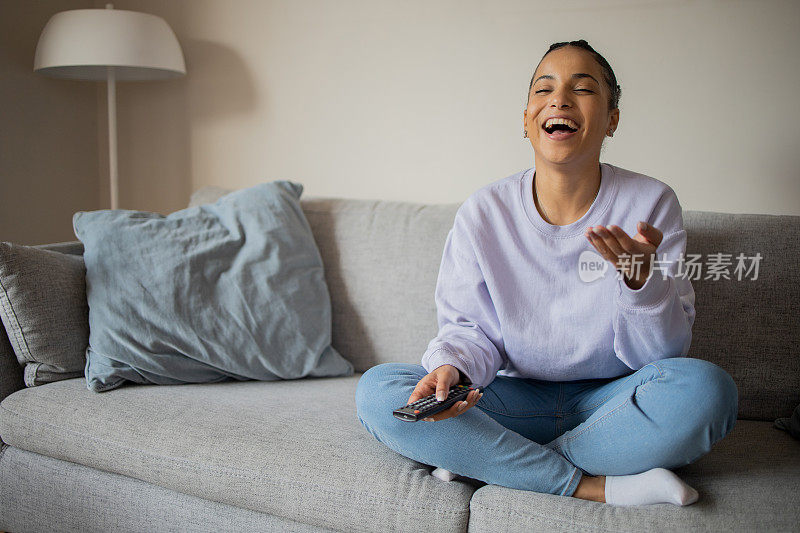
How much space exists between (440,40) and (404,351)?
1001 millimetres

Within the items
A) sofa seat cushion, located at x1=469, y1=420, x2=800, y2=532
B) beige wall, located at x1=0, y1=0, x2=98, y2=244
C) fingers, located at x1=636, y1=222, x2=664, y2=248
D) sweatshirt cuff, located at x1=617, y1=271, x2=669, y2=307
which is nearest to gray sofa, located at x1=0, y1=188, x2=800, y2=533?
sofa seat cushion, located at x1=469, y1=420, x2=800, y2=532

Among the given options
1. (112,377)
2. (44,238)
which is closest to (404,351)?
(112,377)

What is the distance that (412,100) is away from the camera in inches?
90.0

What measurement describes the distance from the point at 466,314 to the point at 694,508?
544mm

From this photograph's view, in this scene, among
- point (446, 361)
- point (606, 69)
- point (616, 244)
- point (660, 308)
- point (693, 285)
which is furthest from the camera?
point (693, 285)

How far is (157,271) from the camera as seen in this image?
172cm

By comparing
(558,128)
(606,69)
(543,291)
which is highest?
(606,69)

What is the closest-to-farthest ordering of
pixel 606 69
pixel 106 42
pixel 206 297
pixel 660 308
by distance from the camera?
1. pixel 660 308
2. pixel 606 69
3. pixel 206 297
4. pixel 106 42

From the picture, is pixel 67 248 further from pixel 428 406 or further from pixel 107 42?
pixel 428 406

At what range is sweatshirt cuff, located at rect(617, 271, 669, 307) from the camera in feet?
3.80

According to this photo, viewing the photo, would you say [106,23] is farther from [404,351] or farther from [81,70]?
[404,351]

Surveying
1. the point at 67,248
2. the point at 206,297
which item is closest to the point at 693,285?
the point at 206,297

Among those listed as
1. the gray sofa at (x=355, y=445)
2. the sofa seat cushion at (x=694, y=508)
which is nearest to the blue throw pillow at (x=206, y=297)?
the gray sofa at (x=355, y=445)

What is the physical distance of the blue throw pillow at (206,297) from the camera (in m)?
1.67
